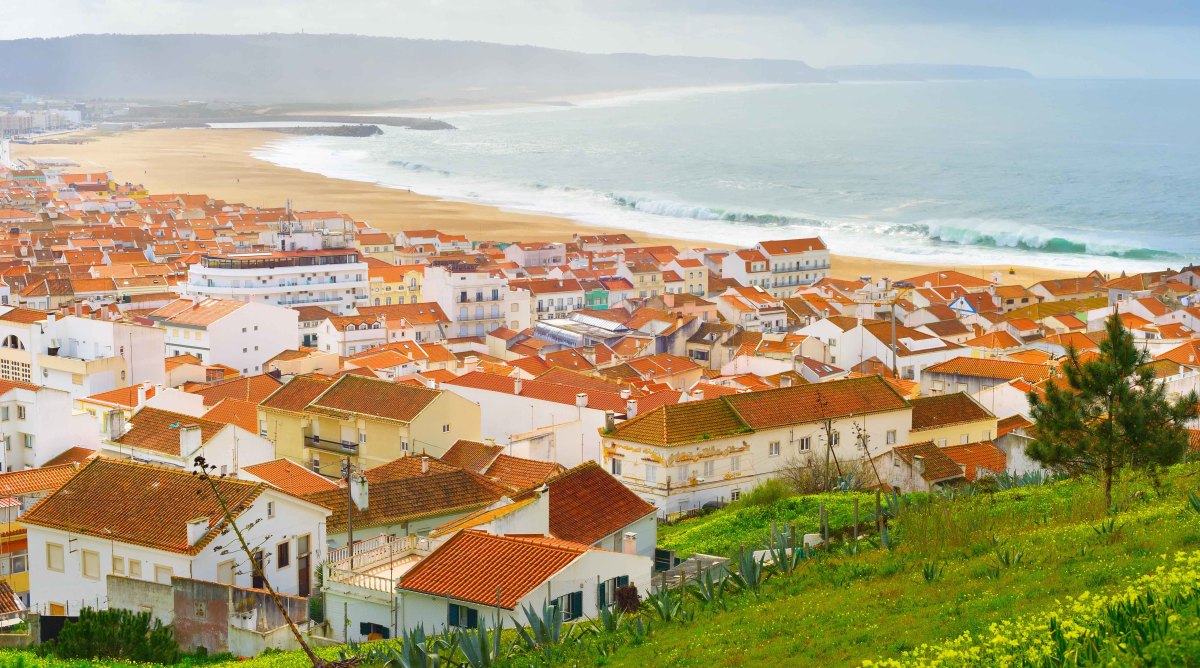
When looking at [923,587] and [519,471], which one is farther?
[519,471]

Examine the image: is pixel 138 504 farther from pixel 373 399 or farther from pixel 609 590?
pixel 373 399

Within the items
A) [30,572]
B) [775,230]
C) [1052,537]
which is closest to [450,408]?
[30,572]

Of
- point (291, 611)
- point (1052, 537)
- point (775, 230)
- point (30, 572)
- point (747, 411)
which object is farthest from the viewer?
point (775, 230)

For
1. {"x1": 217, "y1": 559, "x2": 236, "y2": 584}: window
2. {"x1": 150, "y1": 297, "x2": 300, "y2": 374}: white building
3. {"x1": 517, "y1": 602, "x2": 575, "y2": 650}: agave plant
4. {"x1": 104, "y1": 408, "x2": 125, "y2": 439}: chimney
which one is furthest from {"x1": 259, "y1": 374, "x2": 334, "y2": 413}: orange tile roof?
{"x1": 517, "y1": 602, "x2": 575, "y2": 650}: agave plant

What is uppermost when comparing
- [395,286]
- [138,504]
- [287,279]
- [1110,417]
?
[1110,417]

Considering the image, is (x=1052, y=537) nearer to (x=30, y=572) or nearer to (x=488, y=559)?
(x=488, y=559)

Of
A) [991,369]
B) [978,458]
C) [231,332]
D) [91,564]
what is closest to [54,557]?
[91,564]
